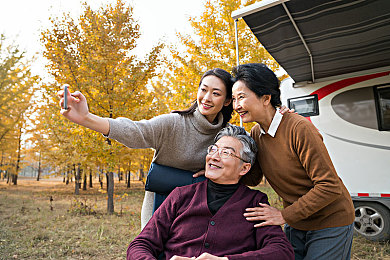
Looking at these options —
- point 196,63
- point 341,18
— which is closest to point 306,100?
point 341,18

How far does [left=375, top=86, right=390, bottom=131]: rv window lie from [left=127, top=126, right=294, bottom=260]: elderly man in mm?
3434

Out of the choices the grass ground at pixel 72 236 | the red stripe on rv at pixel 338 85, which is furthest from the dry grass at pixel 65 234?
the red stripe on rv at pixel 338 85

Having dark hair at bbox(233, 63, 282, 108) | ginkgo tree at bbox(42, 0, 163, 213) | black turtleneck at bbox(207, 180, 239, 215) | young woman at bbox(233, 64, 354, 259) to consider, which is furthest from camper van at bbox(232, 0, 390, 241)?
ginkgo tree at bbox(42, 0, 163, 213)

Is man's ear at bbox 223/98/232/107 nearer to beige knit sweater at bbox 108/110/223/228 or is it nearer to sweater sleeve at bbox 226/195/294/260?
beige knit sweater at bbox 108/110/223/228

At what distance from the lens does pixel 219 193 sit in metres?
1.66

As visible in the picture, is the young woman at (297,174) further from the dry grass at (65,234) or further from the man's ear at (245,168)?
the dry grass at (65,234)

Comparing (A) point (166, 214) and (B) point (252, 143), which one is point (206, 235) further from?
(B) point (252, 143)

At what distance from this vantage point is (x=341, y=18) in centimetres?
283

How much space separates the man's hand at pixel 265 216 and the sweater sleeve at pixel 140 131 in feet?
2.38

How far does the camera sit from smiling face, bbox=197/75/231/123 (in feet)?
5.91

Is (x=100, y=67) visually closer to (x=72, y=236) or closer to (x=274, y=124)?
(x=72, y=236)

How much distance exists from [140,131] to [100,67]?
5.21 metres

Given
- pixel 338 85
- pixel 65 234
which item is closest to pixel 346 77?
pixel 338 85

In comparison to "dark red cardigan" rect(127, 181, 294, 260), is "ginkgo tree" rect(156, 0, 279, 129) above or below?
above
